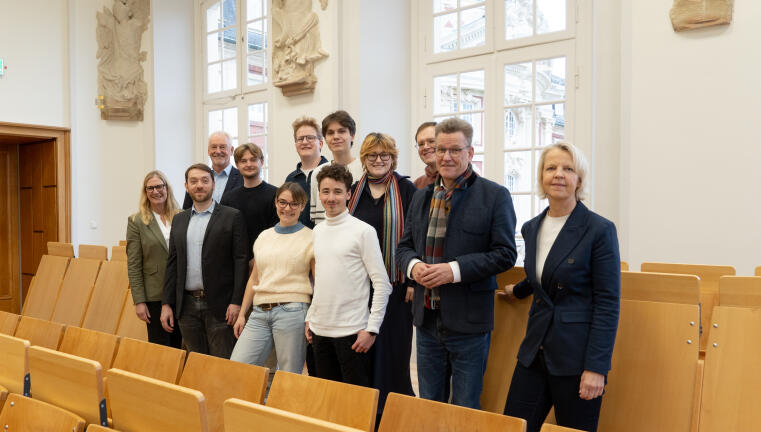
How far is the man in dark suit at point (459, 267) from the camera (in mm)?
2141

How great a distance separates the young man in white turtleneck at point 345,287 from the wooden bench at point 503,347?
1.63ft

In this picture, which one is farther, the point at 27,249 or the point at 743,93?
the point at 27,249

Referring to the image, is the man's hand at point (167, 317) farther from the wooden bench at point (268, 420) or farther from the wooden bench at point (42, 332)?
the wooden bench at point (268, 420)

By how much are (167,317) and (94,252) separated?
2.18 meters

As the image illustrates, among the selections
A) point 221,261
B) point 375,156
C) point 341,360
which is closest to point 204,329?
point 221,261

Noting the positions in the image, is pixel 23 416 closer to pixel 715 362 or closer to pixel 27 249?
pixel 715 362

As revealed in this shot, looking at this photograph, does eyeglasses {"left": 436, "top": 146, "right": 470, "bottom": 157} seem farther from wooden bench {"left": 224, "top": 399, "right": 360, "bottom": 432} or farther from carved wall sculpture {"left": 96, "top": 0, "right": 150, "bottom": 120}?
carved wall sculpture {"left": 96, "top": 0, "right": 150, "bottom": 120}

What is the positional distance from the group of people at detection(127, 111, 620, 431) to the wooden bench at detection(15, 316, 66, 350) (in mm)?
464

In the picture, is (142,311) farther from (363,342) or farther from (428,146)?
(428,146)

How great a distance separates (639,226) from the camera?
12.8 ft

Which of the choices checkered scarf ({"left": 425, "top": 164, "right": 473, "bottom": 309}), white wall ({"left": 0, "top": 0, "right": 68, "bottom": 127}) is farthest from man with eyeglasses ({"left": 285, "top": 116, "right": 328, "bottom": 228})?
white wall ({"left": 0, "top": 0, "right": 68, "bottom": 127})

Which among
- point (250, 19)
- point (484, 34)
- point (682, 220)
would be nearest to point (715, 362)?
point (682, 220)

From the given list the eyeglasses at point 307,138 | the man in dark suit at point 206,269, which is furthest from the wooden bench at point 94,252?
the eyeglasses at point 307,138

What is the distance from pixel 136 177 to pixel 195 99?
46.5 inches
